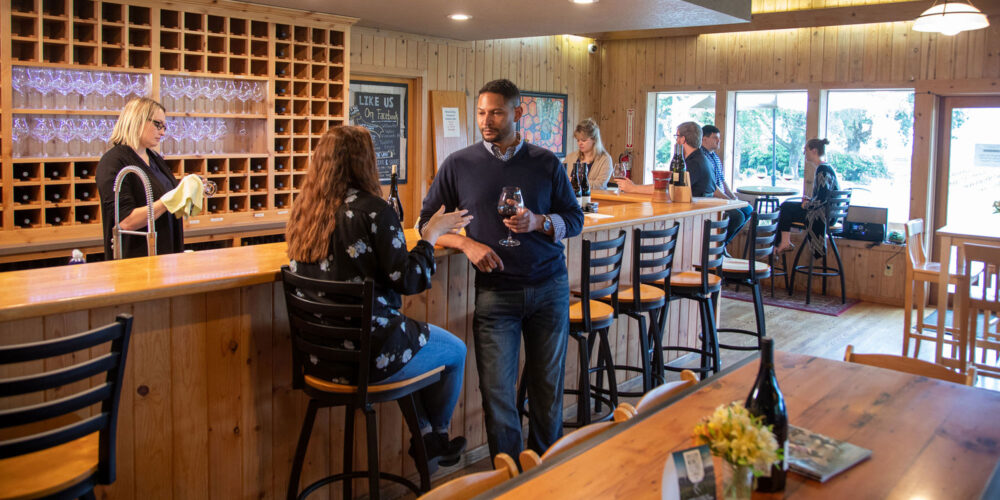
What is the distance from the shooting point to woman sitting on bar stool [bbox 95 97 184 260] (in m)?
3.70

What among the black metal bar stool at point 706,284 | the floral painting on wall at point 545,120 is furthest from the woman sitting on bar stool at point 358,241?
the floral painting on wall at point 545,120

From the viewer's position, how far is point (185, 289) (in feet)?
7.84

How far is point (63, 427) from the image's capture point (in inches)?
73.6

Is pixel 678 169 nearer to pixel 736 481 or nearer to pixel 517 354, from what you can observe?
pixel 517 354

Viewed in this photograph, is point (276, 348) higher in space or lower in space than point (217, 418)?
higher

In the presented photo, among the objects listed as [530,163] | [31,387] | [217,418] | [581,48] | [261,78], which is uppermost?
[581,48]

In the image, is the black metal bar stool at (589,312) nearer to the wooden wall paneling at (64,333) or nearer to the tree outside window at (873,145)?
the wooden wall paneling at (64,333)

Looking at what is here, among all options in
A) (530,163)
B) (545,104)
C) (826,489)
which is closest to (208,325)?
(530,163)

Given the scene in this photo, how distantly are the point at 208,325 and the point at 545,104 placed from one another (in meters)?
6.69

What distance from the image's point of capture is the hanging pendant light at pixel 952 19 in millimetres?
4758

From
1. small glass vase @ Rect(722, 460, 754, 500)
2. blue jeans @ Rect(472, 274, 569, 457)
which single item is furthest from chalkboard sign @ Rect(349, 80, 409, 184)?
small glass vase @ Rect(722, 460, 754, 500)

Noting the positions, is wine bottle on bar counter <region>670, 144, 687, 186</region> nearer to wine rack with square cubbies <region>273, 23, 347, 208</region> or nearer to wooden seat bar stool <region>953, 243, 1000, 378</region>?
wooden seat bar stool <region>953, 243, 1000, 378</region>

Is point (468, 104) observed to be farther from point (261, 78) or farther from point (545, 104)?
Result: point (261, 78)

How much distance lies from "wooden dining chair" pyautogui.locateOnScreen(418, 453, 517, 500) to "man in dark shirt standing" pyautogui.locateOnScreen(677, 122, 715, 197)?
4718mm
